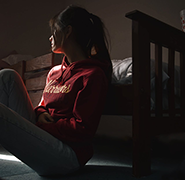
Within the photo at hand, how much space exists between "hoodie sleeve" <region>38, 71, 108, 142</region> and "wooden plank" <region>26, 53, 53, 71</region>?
73 centimetres

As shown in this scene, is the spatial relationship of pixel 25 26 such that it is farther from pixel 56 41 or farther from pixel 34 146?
pixel 34 146

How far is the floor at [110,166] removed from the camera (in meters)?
0.85

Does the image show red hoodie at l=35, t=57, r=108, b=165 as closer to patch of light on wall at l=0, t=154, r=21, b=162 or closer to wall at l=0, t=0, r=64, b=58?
patch of light on wall at l=0, t=154, r=21, b=162

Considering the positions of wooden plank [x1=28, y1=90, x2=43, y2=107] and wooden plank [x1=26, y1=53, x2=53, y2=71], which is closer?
wooden plank [x1=26, y1=53, x2=53, y2=71]

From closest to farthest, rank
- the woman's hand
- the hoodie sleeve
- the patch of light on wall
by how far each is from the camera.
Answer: the hoodie sleeve → the woman's hand → the patch of light on wall

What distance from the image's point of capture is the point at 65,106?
2.97ft

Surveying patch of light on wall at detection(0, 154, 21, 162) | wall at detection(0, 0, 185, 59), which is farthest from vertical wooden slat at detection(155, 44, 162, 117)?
wall at detection(0, 0, 185, 59)

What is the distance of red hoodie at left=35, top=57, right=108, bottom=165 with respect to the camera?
811 millimetres

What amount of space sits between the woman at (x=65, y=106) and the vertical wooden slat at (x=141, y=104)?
0.14m

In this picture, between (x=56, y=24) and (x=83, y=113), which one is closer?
(x=83, y=113)

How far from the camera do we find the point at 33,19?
3.13 metres

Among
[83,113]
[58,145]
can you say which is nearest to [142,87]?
[83,113]

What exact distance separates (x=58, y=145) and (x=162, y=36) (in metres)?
0.66

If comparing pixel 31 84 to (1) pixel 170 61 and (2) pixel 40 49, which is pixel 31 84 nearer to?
(1) pixel 170 61
